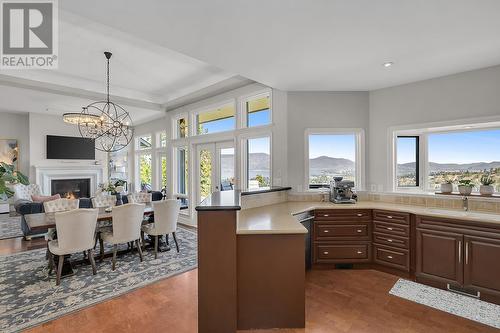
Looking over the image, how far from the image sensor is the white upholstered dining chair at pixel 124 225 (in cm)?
343

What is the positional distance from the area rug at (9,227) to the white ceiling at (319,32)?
19.2 feet

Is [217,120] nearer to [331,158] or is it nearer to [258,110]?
[258,110]

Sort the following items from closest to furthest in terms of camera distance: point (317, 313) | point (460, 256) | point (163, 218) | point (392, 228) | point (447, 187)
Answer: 1. point (317, 313)
2. point (460, 256)
3. point (392, 228)
4. point (447, 187)
5. point (163, 218)

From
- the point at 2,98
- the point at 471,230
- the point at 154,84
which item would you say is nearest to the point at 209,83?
the point at 154,84

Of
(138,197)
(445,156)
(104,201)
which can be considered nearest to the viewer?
(445,156)

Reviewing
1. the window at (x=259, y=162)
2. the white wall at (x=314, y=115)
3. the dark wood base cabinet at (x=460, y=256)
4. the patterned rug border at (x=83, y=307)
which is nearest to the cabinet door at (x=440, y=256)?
the dark wood base cabinet at (x=460, y=256)

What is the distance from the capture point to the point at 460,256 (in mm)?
2719

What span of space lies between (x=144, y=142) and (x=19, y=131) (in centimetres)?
391

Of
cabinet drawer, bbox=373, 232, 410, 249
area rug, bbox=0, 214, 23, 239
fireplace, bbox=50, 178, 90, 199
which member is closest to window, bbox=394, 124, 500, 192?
cabinet drawer, bbox=373, 232, 410, 249

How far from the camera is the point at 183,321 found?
2277 millimetres

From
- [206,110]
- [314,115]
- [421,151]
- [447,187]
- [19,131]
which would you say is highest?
[206,110]

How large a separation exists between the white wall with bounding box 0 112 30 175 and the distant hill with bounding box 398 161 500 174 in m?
10.5

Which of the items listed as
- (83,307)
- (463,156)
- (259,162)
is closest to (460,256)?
(463,156)

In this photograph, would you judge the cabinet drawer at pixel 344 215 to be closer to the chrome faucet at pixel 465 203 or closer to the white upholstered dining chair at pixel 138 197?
the chrome faucet at pixel 465 203
